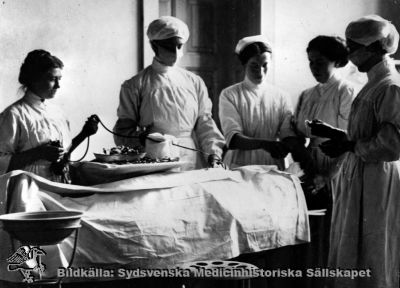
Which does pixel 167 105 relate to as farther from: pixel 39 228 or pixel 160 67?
pixel 39 228

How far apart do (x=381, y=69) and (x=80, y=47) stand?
3.34m

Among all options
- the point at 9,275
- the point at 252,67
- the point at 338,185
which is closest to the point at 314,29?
the point at 252,67

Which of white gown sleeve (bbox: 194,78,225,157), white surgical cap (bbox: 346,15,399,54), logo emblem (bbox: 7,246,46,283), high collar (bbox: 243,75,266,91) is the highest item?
white surgical cap (bbox: 346,15,399,54)

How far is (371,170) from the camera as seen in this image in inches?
135

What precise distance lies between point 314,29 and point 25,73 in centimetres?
378

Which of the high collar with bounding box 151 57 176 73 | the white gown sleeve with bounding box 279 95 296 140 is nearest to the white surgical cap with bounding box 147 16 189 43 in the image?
the high collar with bounding box 151 57 176 73

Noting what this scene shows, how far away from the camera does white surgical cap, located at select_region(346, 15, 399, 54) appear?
3.45 metres

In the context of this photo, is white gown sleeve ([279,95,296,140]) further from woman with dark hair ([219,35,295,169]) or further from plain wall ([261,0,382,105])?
plain wall ([261,0,382,105])

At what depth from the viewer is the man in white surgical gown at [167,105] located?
4195 millimetres

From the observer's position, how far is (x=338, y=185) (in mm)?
3670

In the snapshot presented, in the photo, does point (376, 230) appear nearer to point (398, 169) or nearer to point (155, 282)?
point (398, 169)

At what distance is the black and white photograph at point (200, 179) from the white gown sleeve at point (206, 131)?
2 centimetres

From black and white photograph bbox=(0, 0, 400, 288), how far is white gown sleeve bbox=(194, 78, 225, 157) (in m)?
0.02

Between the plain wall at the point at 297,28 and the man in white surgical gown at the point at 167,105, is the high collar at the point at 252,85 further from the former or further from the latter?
the plain wall at the point at 297,28
